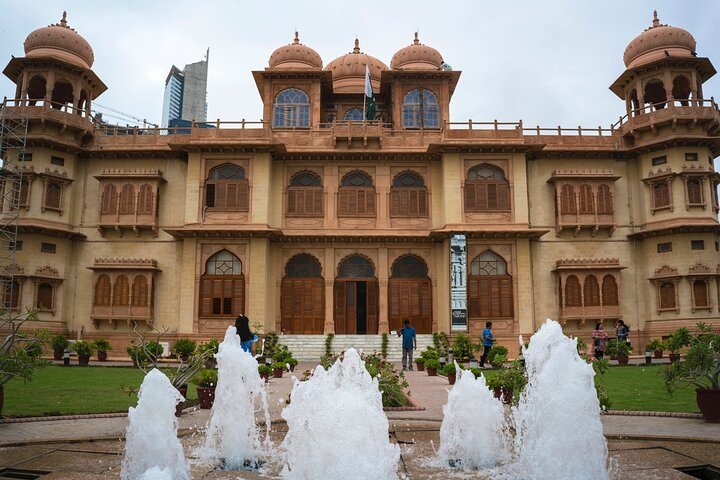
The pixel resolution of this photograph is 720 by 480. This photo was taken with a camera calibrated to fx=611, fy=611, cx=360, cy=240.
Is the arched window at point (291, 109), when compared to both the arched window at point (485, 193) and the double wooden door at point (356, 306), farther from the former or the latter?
the arched window at point (485, 193)

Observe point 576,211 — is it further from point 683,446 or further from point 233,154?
point 683,446

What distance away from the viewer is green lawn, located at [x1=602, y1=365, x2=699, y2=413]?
10.8 metres

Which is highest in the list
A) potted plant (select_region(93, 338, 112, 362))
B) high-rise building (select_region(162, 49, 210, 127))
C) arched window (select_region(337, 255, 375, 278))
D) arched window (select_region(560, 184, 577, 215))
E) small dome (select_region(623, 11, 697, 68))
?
high-rise building (select_region(162, 49, 210, 127))

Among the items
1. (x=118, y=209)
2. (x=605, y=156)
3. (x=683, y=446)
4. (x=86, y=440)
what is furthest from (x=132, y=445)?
(x=605, y=156)

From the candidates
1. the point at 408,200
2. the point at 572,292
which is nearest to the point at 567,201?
the point at 572,292

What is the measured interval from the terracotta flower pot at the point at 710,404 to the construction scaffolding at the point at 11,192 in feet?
74.8

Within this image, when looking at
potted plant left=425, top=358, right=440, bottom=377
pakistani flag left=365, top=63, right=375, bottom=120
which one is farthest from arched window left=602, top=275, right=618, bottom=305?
pakistani flag left=365, top=63, right=375, bottom=120

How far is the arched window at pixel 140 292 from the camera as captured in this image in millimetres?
25375

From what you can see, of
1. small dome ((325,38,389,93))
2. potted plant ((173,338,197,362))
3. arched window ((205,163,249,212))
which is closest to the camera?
potted plant ((173,338,197,362))

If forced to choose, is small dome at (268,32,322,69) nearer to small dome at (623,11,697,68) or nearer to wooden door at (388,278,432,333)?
wooden door at (388,278,432,333)

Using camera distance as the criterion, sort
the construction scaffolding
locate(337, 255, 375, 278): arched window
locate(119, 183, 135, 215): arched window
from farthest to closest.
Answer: locate(337, 255, 375, 278): arched window
locate(119, 183, 135, 215): arched window
the construction scaffolding

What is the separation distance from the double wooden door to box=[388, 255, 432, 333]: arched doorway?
733mm

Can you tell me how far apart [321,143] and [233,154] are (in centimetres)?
380

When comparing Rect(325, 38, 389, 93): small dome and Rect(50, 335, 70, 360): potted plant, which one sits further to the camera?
Rect(325, 38, 389, 93): small dome
